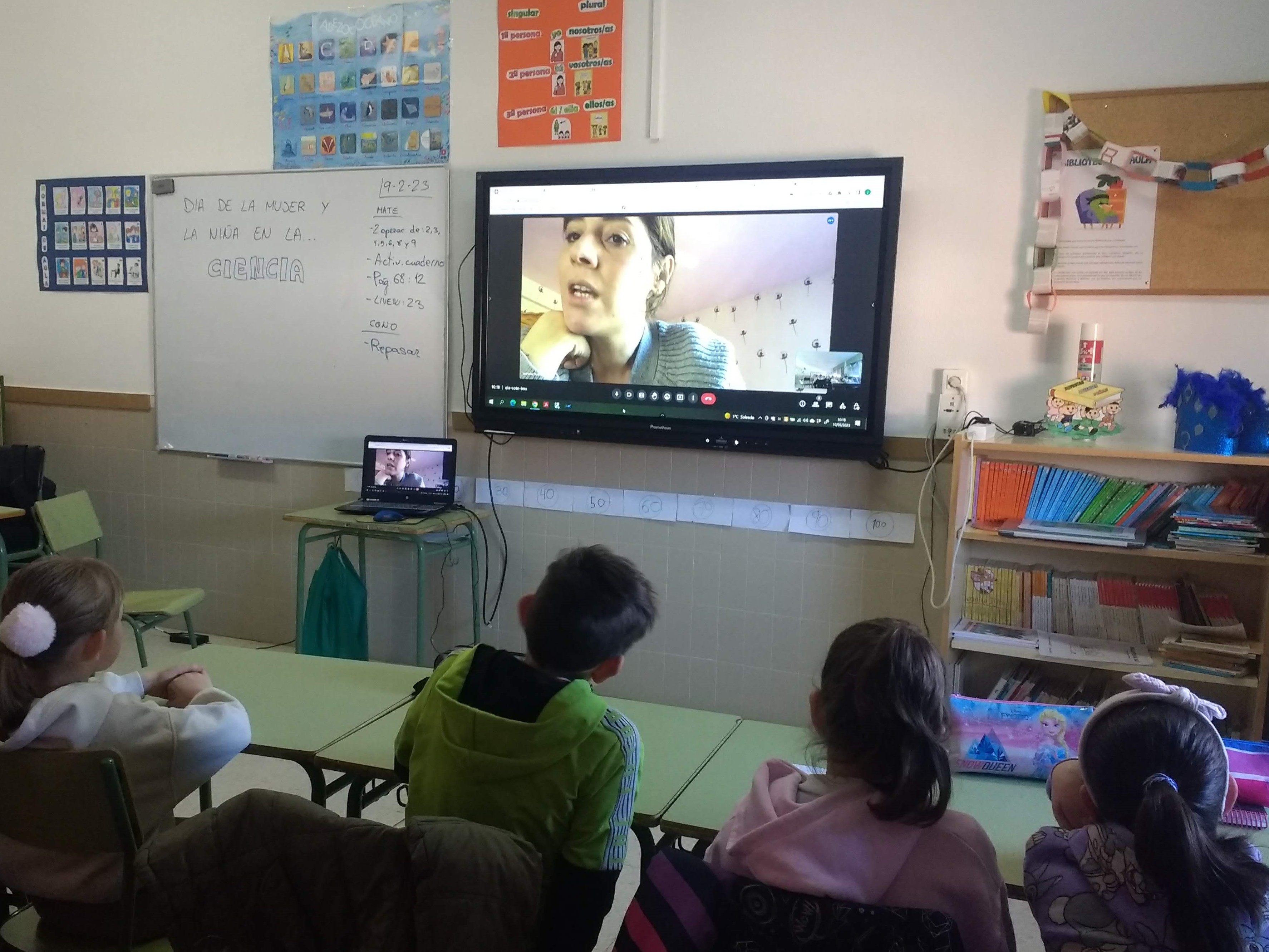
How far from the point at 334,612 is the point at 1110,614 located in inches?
107

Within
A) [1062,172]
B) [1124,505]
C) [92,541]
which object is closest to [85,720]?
[1124,505]

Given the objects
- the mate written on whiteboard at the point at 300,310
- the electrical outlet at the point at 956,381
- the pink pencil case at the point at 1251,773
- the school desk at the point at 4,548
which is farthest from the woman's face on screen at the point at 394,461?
the pink pencil case at the point at 1251,773

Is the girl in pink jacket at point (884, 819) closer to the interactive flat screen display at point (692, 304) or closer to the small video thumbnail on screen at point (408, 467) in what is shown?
the interactive flat screen display at point (692, 304)

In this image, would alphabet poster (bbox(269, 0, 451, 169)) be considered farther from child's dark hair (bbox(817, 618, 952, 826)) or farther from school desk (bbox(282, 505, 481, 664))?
child's dark hair (bbox(817, 618, 952, 826))

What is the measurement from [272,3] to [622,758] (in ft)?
12.6

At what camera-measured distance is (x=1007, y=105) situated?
10.1 ft

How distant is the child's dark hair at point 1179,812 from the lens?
106cm

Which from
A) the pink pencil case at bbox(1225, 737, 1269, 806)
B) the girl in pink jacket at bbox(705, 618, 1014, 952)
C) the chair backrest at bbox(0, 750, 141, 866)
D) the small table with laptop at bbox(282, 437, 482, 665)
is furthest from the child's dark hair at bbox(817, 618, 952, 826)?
the small table with laptop at bbox(282, 437, 482, 665)

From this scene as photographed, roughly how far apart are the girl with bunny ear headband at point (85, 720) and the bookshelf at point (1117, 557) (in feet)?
7.02

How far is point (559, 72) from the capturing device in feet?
11.8

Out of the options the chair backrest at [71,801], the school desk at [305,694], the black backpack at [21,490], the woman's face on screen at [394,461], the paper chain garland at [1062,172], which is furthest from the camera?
the black backpack at [21,490]

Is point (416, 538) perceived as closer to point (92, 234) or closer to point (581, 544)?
point (581, 544)

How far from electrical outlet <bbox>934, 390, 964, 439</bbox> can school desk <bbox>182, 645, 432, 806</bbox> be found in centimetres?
187

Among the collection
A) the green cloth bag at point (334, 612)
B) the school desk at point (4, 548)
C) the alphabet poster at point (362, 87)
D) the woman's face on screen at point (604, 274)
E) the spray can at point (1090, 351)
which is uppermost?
the alphabet poster at point (362, 87)
